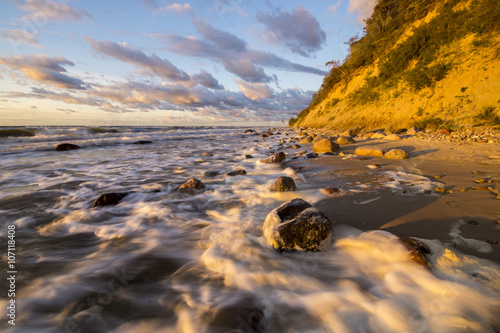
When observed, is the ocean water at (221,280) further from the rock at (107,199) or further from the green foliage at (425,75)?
the green foliage at (425,75)

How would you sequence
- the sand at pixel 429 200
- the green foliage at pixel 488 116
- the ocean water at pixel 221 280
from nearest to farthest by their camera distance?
the ocean water at pixel 221 280 < the sand at pixel 429 200 < the green foliage at pixel 488 116

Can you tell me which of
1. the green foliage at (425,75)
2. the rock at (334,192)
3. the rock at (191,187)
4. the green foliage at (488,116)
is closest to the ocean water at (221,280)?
the rock at (191,187)

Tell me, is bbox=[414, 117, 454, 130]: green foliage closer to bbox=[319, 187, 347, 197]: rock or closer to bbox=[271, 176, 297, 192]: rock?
bbox=[319, 187, 347, 197]: rock

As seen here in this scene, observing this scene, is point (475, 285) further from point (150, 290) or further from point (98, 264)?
point (98, 264)

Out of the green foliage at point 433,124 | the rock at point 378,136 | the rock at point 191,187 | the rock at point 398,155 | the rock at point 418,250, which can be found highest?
the green foliage at point 433,124

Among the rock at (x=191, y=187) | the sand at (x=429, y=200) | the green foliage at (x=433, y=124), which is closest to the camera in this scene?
the sand at (x=429, y=200)

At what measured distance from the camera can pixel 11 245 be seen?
231 cm

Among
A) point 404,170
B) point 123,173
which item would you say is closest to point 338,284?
point 404,170

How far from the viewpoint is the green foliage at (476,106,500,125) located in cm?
710

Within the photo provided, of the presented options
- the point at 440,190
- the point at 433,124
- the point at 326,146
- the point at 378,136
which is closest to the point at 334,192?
the point at 440,190

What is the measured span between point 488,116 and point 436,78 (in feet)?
10.2

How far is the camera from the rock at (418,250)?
1616 mm

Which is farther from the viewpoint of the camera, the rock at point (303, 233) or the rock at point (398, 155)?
the rock at point (398, 155)

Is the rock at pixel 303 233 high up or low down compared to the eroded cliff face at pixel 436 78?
down
